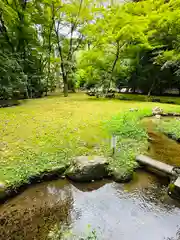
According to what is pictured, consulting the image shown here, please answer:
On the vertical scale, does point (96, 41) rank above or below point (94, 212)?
above

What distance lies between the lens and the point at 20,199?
2.60 meters

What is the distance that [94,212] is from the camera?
2402mm

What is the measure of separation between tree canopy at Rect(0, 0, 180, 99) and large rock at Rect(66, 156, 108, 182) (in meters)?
7.73

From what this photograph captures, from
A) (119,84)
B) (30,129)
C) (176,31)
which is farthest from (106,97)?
(30,129)

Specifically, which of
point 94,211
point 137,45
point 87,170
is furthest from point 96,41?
point 94,211

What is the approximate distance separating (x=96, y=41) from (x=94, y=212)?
12.8 metres

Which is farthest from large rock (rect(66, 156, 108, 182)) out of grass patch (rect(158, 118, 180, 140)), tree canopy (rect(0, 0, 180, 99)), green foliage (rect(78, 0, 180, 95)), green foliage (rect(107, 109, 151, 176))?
green foliage (rect(78, 0, 180, 95))

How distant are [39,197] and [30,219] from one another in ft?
1.37

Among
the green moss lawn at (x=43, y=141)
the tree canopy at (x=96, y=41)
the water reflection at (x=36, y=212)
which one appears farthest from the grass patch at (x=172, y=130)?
A: the tree canopy at (x=96, y=41)

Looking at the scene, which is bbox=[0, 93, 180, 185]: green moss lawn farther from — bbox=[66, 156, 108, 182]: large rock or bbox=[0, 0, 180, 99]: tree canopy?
bbox=[0, 0, 180, 99]: tree canopy

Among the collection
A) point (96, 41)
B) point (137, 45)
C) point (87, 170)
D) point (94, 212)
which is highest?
point (96, 41)

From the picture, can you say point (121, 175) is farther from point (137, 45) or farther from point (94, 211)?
point (137, 45)

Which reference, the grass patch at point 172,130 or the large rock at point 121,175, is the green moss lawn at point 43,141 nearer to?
the large rock at point 121,175

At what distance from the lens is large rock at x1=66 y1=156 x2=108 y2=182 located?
3059 mm
